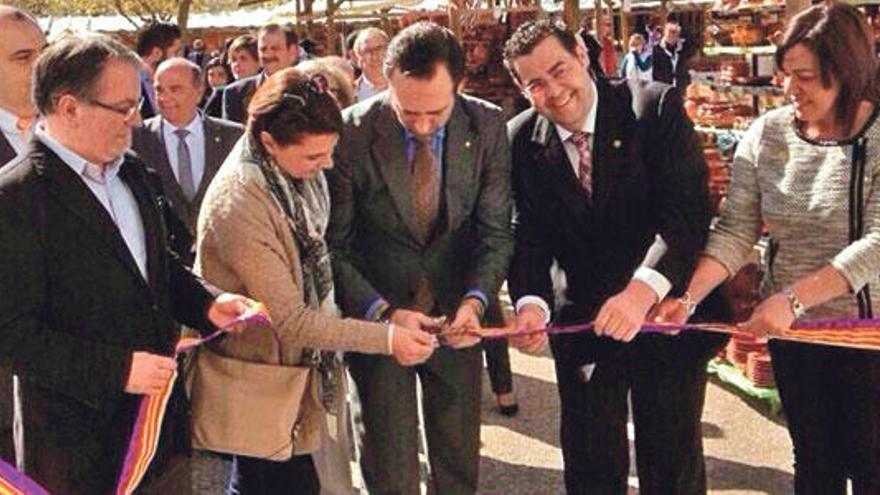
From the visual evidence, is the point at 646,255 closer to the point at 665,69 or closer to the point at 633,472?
the point at 633,472

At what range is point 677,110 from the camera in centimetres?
317

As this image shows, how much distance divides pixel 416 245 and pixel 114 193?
107 cm

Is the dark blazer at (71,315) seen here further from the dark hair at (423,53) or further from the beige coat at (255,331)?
the dark hair at (423,53)

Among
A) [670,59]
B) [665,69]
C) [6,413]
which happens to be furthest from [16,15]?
[670,59]

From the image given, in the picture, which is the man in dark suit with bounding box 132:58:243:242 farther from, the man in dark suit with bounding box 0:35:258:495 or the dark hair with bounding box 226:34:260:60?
the dark hair with bounding box 226:34:260:60

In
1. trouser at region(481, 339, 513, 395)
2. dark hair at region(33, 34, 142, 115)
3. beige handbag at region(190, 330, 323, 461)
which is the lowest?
trouser at region(481, 339, 513, 395)

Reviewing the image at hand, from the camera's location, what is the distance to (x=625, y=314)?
3.05 m

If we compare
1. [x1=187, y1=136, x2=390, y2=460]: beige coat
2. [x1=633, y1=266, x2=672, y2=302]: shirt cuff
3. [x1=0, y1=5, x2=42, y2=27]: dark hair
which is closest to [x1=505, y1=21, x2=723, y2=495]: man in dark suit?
[x1=633, y1=266, x2=672, y2=302]: shirt cuff

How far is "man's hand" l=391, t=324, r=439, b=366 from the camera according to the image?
3.02 m

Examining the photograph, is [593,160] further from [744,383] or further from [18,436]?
[744,383]

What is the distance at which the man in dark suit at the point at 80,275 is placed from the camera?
7.80 feet

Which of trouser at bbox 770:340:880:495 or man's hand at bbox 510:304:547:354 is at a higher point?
man's hand at bbox 510:304:547:354

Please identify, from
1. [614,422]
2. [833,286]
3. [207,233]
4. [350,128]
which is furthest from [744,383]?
A: [207,233]

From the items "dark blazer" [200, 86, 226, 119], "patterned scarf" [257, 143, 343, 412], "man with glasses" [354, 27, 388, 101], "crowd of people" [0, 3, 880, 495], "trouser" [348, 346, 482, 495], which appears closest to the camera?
"crowd of people" [0, 3, 880, 495]
